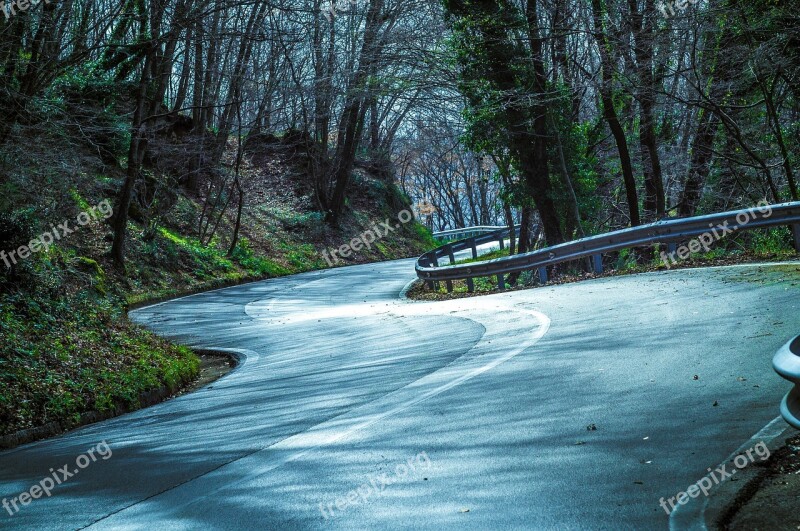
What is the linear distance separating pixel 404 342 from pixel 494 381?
4619mm

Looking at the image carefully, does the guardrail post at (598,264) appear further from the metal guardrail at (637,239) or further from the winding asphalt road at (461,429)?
the winding asphalt road at (461,429)

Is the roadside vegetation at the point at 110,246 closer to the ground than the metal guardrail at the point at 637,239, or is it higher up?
higher up

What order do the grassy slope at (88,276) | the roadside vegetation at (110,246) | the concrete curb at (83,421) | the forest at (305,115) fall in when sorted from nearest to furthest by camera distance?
the concrete curb at (83,421)
the grassy slope at (88,276)
the roadside vegetation at (110,246)
the forest at (305,115)

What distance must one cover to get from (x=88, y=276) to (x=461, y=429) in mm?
14461

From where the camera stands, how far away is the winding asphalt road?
509cm

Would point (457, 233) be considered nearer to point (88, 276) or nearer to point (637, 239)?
point (637, 239)

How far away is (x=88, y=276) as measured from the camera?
1928 cm

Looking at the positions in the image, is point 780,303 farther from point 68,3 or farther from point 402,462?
point 68,3

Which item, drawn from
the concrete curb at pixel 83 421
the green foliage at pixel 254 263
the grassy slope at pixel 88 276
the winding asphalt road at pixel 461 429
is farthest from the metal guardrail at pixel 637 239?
the green foliage at pixel 254 263

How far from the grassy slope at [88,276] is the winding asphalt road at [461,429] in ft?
3.28

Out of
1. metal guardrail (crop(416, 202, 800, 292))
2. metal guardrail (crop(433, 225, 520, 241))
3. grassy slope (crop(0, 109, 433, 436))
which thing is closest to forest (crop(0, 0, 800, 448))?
grassy slope (crop(0, 109, 433, 436))

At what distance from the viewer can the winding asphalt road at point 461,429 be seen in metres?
5.09

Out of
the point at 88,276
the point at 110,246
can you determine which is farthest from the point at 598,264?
the point at 110,246

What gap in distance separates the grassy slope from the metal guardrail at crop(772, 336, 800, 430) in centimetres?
821
